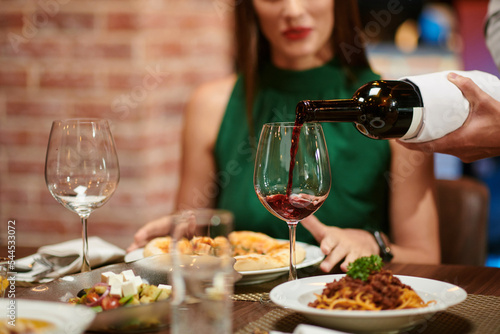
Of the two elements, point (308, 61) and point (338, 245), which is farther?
point (308, 61)

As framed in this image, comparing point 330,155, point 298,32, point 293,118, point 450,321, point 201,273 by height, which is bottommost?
point 450,321

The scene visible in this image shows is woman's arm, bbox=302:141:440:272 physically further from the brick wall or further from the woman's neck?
the brick wall

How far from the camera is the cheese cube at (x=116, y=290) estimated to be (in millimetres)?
884

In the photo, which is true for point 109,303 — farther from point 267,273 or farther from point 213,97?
point 213,97

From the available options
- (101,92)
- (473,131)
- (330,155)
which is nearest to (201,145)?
(330,155)

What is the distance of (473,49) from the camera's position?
3.81 m

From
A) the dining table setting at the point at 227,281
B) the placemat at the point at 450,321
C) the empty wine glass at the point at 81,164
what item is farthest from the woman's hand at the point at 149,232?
the placemat at the point at 450,321

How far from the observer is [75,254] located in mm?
1208

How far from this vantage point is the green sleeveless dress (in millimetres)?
1775

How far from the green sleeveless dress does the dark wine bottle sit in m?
0.71

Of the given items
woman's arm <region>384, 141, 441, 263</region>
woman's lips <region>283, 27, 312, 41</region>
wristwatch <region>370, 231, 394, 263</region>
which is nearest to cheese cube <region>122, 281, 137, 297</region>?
wristwatch <region>370, 231, 394, 263</region>

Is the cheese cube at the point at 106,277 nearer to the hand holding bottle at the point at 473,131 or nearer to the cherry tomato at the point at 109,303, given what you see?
the cherry tomato at the point at 109,303

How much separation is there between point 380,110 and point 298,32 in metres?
0.75

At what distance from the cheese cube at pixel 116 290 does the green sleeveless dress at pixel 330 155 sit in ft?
2.89
